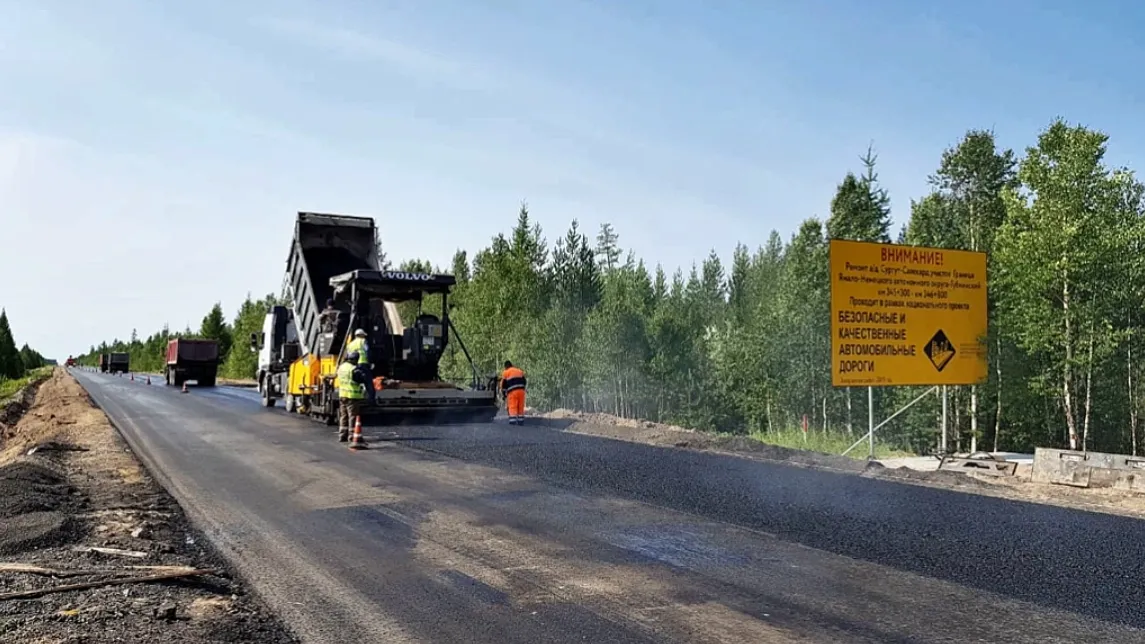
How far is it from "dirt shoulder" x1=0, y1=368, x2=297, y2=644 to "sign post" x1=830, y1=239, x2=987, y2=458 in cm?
1014

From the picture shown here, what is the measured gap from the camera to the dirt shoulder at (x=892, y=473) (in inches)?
350

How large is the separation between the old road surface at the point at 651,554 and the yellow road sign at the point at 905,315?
4.15 meters

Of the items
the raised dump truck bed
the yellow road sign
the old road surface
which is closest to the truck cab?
the raised dump truck bed

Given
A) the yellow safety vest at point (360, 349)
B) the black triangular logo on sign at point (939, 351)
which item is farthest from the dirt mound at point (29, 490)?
the black triangular logo on sign at point (939, 351)

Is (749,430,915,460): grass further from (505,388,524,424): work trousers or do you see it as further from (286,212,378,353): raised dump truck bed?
(286,212,378,353): raised dump truck bed

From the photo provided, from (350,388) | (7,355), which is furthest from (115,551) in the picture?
(7,355)

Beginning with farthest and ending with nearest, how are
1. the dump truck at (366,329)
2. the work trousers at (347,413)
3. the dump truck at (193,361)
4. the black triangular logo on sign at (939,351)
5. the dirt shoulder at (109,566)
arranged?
the dump truck at (193,361) < the dump truck at (366,329) < the black triangular logo on sign at (939,351) < the work trousers at (347,413) < the dirt shoulder at (109,566)

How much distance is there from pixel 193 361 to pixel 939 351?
36.9m

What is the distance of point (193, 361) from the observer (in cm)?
4225

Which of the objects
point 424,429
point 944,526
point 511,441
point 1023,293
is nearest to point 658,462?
point 511,441

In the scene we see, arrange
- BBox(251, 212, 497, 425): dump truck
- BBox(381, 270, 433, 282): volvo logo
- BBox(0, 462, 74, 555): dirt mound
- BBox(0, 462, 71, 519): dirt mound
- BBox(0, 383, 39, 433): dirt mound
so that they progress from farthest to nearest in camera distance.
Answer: BBox(0, 383, 39, 433): dirt mound → BBox(381, 270, 433, 282): volvo logo → BBox(251, 212, 497, 425): dump truck → BBox(0, 462, 71, 519): dirt mound → BBox(0, 462, 74, 555): dirt mound

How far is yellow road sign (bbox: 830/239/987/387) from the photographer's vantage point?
14.0 m

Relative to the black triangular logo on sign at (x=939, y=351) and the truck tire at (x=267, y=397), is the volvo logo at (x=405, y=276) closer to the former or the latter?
the truck tire at (x=267, y=397)

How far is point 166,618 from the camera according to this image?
4.55 meters
